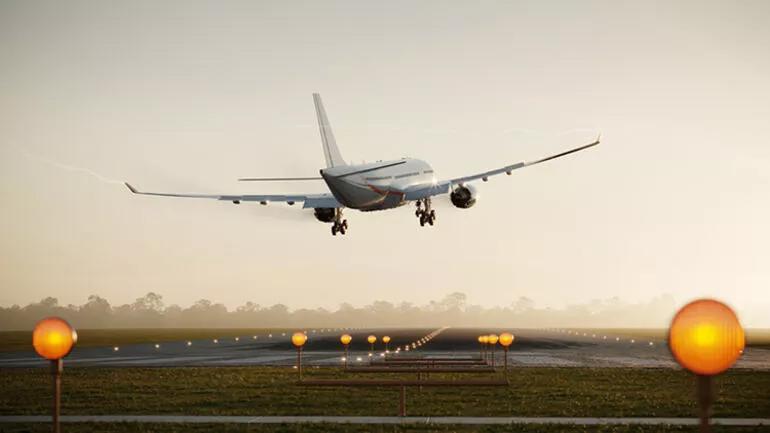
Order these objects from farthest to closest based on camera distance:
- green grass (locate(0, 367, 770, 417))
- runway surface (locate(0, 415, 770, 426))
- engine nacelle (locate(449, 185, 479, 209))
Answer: engine nacelle (locate(449, 185, 479, 209)) < green grass (locate(0, 367, 770, 417)) < runway surface (locate(0, 415, 770, 426))

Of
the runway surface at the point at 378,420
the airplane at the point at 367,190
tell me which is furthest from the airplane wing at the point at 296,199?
the runway surface at the point at 378,420

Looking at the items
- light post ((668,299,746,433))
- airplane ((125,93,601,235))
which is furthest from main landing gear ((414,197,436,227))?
light post ((668,299,746,433))

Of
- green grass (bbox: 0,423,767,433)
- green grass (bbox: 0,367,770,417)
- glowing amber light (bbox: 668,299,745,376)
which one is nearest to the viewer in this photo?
glowing amber light (bbox: 668,299,745,376)

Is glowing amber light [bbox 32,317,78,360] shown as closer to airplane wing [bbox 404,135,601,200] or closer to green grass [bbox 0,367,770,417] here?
green grass [bbox 0,367,770,417]

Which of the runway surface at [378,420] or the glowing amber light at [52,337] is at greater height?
the glowing amber light at [52,337]

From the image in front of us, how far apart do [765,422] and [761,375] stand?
2212 centimetres

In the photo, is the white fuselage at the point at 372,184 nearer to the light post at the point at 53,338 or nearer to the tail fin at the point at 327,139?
the tail fin at the point at 327,139

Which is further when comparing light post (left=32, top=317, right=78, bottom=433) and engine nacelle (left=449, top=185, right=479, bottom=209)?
engine nacelle (left=449, top=185, right=479, bottom=209)

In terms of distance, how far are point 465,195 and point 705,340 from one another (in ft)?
142

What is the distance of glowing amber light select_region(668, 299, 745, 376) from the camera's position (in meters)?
8.08

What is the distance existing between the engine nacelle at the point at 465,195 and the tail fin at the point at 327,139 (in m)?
6.71

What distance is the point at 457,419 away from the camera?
88.1 ft

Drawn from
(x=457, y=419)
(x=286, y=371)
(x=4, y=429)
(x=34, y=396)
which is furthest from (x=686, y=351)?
(x=286, y=371)

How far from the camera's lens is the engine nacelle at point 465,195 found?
51.2 meters
